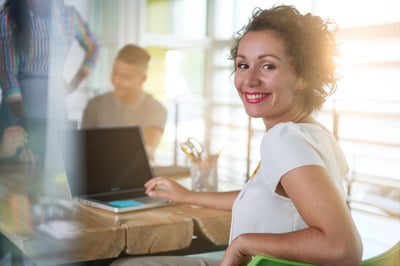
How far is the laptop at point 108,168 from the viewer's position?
107cm

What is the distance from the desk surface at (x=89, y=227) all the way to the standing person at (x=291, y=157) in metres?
0.08

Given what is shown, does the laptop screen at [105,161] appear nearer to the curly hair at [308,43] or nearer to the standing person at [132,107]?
the curly hair at [308,43]

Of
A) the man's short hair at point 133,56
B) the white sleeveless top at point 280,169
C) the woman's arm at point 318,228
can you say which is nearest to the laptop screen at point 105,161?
the white sleeveless top at point 280,169

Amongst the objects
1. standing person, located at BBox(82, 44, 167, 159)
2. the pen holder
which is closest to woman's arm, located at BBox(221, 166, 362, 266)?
the pen holder

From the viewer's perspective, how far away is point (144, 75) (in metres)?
2.08

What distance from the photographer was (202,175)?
121 cm

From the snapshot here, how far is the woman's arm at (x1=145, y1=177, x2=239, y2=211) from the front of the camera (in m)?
1.04

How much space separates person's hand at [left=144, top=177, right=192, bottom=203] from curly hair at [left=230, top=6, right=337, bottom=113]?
348 millimetres

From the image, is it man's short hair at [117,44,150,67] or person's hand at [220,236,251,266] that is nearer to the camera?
person's hand at [220,236,251,266]

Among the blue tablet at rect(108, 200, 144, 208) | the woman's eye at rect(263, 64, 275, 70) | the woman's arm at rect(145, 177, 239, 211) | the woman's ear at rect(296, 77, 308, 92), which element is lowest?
the blue tablet at rect(108, 200, 144, 208)

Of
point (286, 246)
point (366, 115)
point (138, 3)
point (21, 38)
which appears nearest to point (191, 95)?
point (138, 3)

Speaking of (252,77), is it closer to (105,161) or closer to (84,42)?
(105,161)

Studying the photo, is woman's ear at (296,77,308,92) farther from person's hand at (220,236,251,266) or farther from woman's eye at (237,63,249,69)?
person's hand at (220,236,251,266)

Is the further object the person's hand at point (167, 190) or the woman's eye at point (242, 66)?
the person's hand at point (167, 190)
